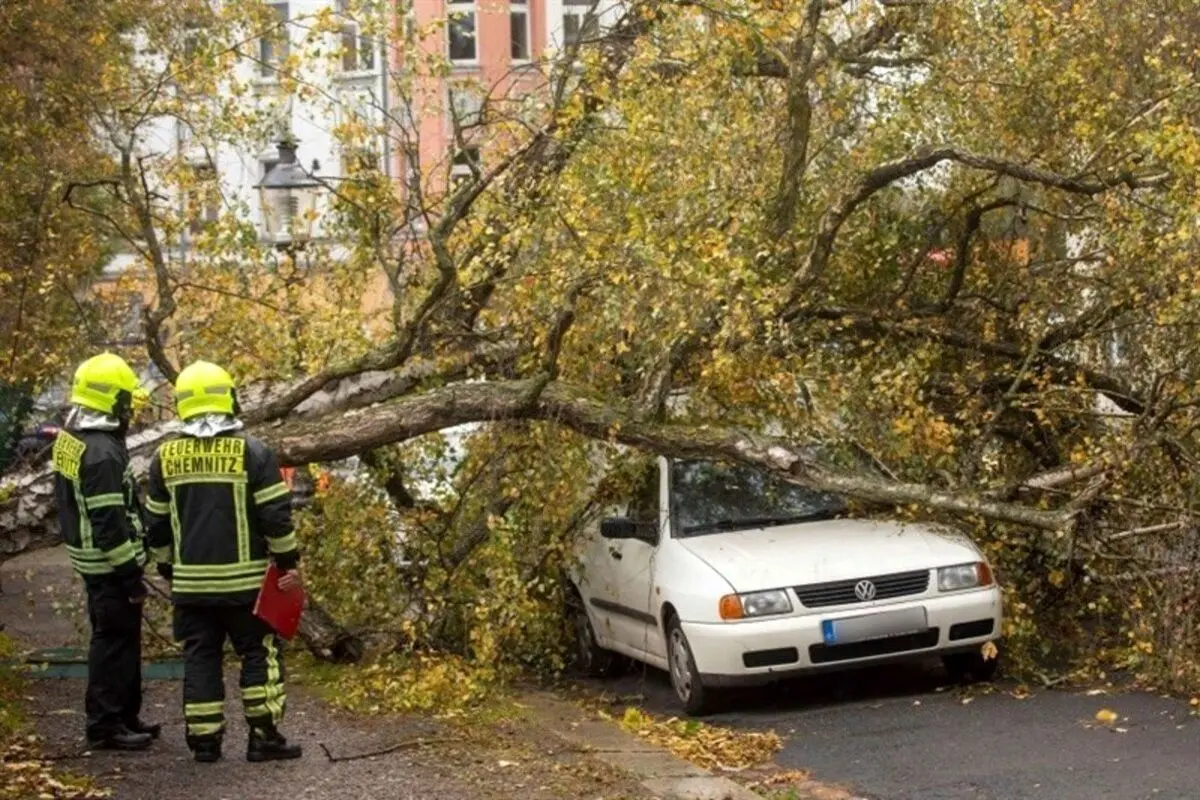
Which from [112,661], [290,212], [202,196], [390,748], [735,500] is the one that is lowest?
[390,748]

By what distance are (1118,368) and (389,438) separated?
435cm

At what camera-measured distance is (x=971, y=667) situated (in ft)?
36.2

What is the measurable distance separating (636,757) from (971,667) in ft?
9.03

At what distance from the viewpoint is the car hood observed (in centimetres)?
1051

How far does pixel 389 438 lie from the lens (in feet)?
35.3

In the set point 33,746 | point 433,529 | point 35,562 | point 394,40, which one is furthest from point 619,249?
point 35,562

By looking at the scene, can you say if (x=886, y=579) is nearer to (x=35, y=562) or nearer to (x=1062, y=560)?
(x=1062, y=560)

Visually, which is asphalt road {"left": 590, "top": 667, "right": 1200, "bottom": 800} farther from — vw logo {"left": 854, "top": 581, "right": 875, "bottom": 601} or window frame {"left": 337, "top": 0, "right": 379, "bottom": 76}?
window frame {"left": 337, "top": 0, "right": 379, "bottom": 76}

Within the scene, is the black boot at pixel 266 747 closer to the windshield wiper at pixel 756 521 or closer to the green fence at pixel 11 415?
the windshield wiper at pixel 756 521

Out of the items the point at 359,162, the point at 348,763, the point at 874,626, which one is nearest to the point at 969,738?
the point at 874,626

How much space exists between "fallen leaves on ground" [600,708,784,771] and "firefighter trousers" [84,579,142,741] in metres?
2.57

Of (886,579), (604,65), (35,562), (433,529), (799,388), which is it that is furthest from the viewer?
(35,562)

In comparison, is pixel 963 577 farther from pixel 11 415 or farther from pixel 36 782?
pixel 11 415

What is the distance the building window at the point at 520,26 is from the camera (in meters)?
38.3
